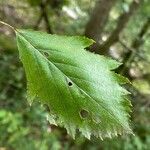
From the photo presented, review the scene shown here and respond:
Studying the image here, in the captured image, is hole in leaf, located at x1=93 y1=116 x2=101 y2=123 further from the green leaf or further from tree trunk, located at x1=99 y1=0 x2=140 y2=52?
tree trunk, located at x1=99 y1=0 x2=140 y2=52

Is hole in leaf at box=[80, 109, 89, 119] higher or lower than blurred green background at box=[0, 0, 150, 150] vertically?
higher

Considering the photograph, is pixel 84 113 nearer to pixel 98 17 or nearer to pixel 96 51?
pixel 98 17

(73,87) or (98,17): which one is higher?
(73,87)

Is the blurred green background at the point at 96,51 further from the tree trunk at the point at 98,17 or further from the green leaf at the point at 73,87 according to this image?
the green leaf at the point at 73,87

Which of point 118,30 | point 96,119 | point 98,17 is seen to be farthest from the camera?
point 118,30

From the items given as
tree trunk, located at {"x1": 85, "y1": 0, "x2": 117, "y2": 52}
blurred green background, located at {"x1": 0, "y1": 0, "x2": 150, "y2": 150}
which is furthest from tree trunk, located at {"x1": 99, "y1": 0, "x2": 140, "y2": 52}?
tree trunk, located at {"x1": 85, "y1": 0, "x2": 117, "y2": 52}

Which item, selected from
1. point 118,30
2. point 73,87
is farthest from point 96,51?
point 73,87
